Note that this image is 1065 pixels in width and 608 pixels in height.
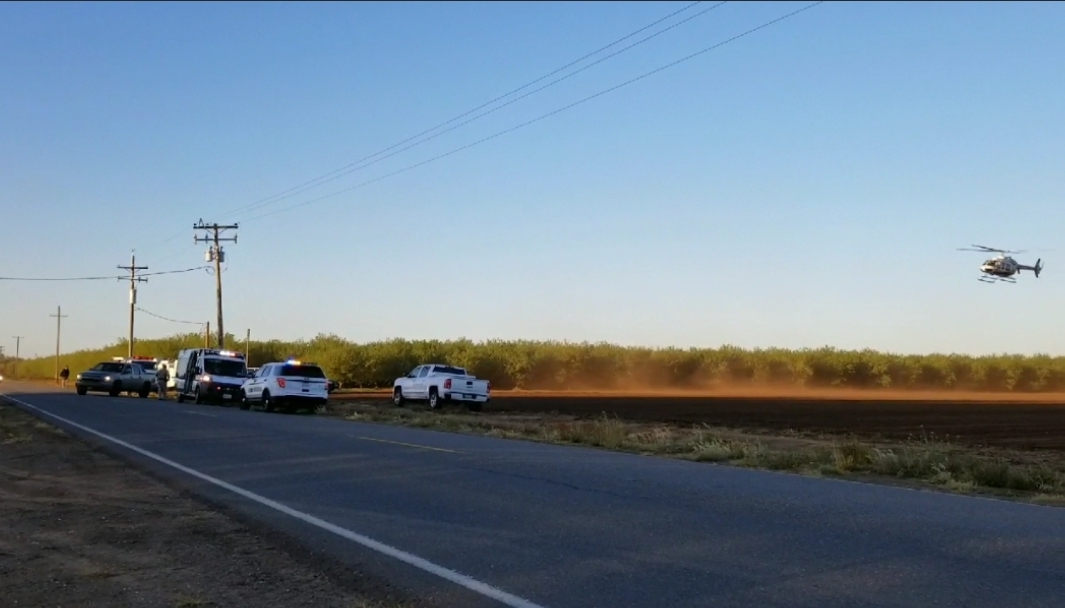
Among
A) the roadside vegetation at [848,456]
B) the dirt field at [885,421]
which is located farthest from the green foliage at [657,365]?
the roadside vegetation at [848,456]

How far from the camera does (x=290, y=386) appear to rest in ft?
132

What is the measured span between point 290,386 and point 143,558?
1225 inches

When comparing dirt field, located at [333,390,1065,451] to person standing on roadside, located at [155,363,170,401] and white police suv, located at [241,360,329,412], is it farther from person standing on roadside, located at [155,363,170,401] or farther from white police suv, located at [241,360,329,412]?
person standing on roadside, located at [155,363,170,401]

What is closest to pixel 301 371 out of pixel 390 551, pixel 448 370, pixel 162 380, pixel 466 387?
pixel 448 370

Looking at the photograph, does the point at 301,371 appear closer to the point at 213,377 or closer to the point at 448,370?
the point at 448,370

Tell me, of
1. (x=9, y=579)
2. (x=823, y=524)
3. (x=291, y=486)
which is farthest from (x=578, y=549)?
(x=291, y=486)

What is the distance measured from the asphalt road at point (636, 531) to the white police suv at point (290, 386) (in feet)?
70.8

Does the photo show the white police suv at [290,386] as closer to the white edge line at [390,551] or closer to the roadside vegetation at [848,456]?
the roadside vegetation at [848,456]

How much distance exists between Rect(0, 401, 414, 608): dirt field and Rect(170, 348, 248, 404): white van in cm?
3117

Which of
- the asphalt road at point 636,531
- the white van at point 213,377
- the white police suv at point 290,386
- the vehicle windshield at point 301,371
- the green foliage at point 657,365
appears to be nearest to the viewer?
the asphalt road at point 636,531

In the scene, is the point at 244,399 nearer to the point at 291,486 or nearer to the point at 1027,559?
the point at 291,486

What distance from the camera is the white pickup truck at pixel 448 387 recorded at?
142 feet

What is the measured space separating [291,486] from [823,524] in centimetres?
704

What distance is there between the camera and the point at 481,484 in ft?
47.5
